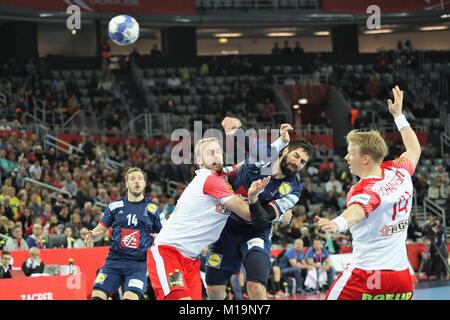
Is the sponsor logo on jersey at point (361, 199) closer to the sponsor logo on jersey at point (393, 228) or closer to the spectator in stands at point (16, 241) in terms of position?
the sponsor logo on jersey at point (393, 228)

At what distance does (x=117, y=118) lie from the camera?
3466 centimetres

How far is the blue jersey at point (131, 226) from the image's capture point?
476 inches

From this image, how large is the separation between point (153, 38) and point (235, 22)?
336 inches

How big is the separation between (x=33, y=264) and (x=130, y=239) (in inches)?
260

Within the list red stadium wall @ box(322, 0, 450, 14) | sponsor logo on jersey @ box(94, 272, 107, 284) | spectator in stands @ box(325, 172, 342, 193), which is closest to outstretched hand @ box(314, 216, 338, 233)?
sponsor logo on jersey @ box(94, 272, 107, 284)

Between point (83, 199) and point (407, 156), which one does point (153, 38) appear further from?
point (407, 156)

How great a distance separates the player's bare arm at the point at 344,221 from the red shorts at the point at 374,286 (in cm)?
59

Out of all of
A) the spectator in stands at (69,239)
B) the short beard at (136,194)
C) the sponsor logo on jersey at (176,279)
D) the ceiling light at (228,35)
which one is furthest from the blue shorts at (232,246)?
the ceiling light at (228,35)

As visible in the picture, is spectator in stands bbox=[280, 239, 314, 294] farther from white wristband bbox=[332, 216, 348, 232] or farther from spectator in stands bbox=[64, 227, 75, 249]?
white wristband bbox=[332, 216, 348, 232]

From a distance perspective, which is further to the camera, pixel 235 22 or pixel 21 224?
pixel 235 22

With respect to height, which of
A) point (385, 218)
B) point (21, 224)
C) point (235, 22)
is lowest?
point (21, 224)

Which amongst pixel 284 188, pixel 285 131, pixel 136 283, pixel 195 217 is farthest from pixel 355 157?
pixel 136 283

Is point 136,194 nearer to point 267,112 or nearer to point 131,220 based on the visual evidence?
point 131,220
